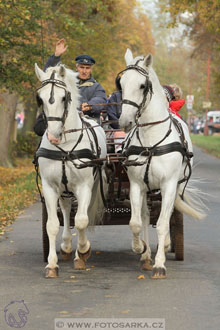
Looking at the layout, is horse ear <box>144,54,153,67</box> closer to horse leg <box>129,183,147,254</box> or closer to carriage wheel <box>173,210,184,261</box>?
horse leg <box>129,183,147,254</box>

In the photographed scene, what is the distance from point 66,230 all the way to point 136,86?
7.44 feet

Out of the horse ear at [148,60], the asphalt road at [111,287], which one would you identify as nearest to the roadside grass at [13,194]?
the asphalt road at [111,287]

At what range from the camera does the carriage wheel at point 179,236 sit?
30.9 feet

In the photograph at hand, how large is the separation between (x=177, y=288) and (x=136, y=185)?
1.40m

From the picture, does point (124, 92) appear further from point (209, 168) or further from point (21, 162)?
point (21, 162)

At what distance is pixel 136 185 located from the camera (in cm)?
866

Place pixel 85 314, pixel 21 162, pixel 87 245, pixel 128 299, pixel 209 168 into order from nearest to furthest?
pixel 85 314 → pixel 128 299 → pixel 87 245 → pixel 209 168 → pixel 21 162

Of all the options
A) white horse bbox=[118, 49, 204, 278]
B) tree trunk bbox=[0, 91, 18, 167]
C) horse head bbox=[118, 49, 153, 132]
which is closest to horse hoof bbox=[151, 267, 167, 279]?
white horse bbox=[118, 49, 204, 278]

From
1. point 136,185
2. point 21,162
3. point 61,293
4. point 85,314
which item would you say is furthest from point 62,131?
point 21,162

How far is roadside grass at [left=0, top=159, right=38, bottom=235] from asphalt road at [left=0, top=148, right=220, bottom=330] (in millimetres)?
2437

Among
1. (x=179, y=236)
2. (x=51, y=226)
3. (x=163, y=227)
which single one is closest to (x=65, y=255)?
(x=51, y=226)

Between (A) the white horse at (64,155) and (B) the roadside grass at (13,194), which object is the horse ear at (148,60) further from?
(B) the roadside grass at (13,194)

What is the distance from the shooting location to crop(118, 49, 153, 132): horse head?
8102 mm

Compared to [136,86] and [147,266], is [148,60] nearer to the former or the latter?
[136,86]
